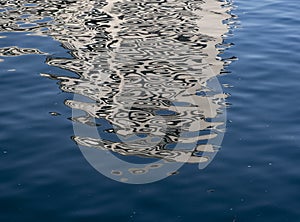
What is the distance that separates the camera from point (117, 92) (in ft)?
43.8

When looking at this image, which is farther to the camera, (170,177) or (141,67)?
(141,67)

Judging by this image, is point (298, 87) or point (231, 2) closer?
point (298, 87)

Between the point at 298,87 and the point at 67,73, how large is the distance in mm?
6249

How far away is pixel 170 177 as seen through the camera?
389 inches

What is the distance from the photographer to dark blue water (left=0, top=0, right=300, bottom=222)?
8.92 m

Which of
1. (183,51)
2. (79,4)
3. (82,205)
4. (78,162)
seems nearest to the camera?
(82,205)

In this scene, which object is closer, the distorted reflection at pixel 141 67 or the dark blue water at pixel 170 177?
the dark blue water at pixel 170 177

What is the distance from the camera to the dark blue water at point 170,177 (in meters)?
8.92

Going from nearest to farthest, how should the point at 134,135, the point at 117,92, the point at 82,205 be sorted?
1. the point at 82,205
2. the point at 134,135
3. the point at 117,92

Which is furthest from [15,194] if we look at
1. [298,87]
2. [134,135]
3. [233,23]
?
[233,23]

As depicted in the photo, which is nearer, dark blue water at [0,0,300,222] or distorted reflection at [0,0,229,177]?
dark blue water at [0,0,300,222]

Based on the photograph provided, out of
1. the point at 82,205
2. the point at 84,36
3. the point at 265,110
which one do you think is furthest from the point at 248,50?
the point at 82,205

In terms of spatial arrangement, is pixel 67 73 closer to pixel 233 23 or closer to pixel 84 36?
pixel 84 36

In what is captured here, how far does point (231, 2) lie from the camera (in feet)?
68.7
